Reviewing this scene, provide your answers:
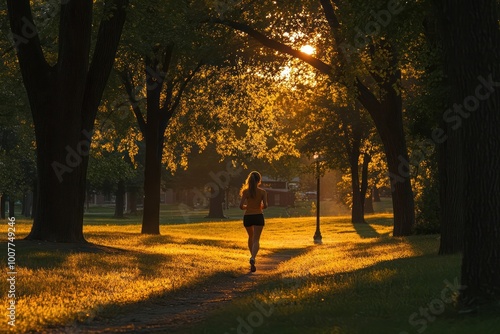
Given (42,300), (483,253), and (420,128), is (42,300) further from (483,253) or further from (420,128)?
(420,128)

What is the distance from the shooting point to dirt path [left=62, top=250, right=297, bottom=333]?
386 inches

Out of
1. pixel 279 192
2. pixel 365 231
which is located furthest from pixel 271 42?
pixel 279 192

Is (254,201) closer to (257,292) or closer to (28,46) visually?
(257,292)

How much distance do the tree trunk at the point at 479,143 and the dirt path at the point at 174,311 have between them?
3.74 meters

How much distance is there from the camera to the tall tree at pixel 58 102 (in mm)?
19234

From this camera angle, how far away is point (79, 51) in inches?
760

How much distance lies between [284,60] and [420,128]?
29.0 feet

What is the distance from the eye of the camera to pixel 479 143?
981 centimetres

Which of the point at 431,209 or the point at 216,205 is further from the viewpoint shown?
the point at 216,205

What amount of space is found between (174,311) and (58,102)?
9.51 meters

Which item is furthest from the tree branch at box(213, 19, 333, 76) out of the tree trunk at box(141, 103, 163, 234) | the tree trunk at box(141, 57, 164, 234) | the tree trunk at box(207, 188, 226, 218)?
the tree trunk at box(207, 188, 226, 218)

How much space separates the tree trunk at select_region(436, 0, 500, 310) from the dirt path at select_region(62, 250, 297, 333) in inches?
147

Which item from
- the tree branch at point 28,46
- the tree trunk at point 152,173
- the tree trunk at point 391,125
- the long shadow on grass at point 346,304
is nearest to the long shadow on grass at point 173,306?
the long shadow on grass at point 346,304

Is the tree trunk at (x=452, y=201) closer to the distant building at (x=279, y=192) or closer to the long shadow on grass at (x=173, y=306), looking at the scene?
the long shadow on grass at (x=173, y=306)
